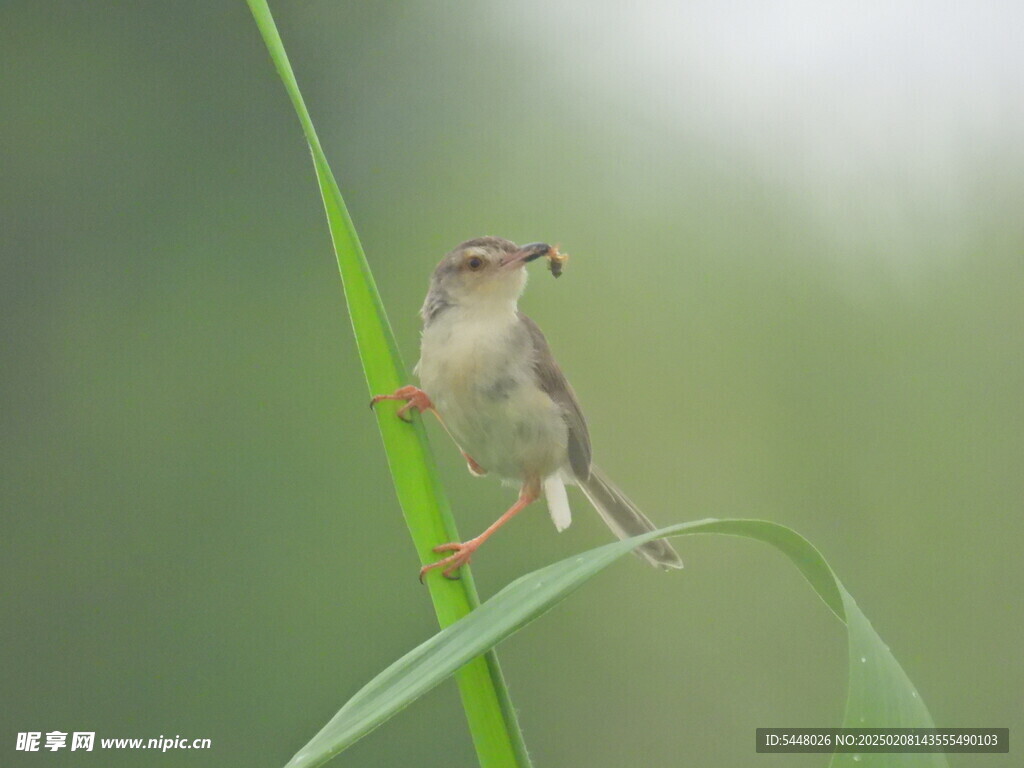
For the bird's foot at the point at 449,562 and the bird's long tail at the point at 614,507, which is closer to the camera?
the bird's foot at the point at 449,562

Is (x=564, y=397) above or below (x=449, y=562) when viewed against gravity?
above

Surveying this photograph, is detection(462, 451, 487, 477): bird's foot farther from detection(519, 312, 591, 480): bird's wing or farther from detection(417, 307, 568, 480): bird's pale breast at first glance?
detection(519, 312, 591, 480): bird's wing

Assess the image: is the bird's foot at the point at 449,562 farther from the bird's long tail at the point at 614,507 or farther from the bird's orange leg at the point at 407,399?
the bird's long tail at the point at 614,507

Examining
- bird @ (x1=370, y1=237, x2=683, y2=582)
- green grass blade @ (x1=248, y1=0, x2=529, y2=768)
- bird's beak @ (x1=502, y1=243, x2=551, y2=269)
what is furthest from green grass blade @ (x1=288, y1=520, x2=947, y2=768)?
bird's beak @ (x1=502, y1=243, x2=551, y2=269)

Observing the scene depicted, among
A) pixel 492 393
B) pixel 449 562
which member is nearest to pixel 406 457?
pixel 449 562

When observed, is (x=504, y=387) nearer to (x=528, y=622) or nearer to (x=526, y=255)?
(x=526, y=255)

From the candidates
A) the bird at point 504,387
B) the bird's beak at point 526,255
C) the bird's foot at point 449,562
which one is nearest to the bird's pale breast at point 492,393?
Result: the bird at point 504,387

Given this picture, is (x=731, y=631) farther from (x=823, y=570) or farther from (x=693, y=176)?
(x=823, y=570)
